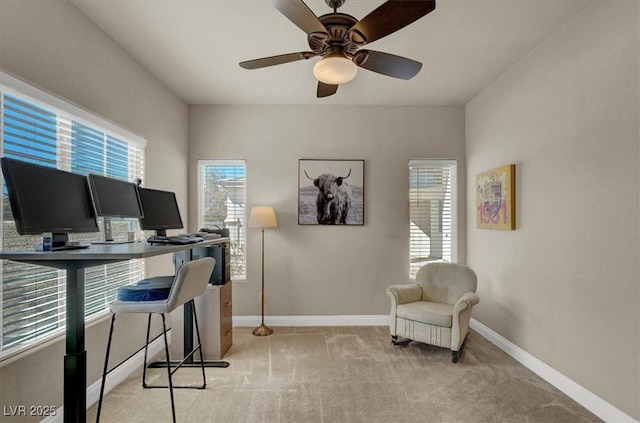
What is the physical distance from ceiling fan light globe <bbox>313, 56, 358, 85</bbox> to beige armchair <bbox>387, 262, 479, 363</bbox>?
89.7 inches

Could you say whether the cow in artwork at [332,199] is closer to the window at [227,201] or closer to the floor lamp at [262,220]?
the floor lamp at [262,220]

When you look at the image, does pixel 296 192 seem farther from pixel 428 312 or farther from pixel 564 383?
pixel 564 383

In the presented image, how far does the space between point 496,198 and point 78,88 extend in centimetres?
380

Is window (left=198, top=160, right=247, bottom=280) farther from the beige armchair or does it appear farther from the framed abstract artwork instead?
the framed abstract artwork

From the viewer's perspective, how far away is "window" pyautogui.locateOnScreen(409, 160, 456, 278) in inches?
159

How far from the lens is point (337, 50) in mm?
1870

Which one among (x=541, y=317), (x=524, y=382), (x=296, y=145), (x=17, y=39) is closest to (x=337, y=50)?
(x=17, y=39)

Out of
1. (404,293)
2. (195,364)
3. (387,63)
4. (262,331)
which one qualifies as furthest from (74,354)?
(404,293)

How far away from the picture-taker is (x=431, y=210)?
13.4 feet

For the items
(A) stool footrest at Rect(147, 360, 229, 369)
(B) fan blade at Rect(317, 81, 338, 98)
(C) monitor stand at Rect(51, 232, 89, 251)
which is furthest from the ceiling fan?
(A) stool footrest at Rect(147, 360, 229, 369)

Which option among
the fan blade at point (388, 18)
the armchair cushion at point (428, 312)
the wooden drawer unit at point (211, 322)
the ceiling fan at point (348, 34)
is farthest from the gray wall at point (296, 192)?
the fan blade at point (388, 18)

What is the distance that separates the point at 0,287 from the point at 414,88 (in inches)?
149

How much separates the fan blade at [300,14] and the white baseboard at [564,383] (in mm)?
2999

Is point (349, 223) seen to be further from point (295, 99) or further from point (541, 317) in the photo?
point (541, 317)
